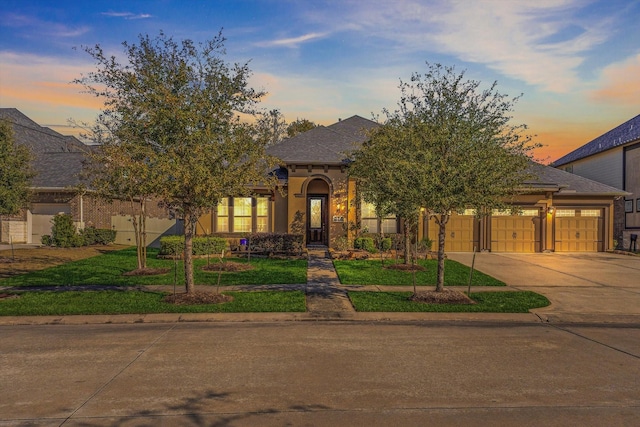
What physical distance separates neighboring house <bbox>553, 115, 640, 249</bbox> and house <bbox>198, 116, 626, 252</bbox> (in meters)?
2.81

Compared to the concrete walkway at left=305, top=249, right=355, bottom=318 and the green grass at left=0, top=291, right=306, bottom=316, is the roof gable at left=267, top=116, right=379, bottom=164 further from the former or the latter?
the green grass at left=0, top=291, right=306, bottom=316

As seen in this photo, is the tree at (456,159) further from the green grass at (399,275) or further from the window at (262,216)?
the window at (262,216)

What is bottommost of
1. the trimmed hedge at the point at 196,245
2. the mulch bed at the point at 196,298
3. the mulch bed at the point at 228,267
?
the mulch bed at the point at 196,298

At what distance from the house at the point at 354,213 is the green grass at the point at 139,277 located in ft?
15.1

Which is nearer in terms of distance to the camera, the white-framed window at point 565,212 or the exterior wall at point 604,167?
the white-framed window at point 565,212

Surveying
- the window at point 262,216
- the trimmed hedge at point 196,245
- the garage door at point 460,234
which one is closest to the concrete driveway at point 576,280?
the garage door at point 460,234

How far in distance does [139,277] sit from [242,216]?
30.8 ft

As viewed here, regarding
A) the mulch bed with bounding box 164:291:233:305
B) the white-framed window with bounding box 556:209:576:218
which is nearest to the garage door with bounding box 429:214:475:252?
the white-framed window with bounding box 556:209:576:218

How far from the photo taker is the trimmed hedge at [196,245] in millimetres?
20000

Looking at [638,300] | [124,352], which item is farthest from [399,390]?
[638,300]

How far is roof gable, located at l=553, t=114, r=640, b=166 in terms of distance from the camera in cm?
2909

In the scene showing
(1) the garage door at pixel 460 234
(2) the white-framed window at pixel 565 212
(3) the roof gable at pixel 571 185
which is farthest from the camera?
(2) the white-framed window at pixel 565 212

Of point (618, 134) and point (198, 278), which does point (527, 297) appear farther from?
point (618, 134)

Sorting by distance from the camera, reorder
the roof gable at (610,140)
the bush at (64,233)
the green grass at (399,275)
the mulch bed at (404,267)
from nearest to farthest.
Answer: the green grass at (399,275) < the mulch bed at (404,267) < the bush at (64,233) < the roof gable at (610,140)
